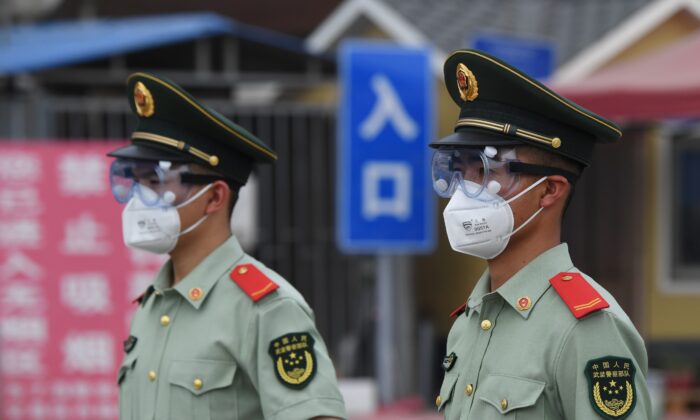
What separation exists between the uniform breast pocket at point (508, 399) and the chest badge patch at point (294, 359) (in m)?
0.58

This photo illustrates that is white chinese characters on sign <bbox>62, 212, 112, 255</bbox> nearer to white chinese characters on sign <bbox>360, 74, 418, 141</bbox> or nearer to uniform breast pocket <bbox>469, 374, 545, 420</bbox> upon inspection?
white chinese characters on sign <bbox>360, 74, 418, 141</bbox>

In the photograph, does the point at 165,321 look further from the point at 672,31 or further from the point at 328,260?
the point at 672,31

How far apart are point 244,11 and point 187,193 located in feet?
52.8

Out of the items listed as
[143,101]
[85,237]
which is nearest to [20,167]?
[85,237]

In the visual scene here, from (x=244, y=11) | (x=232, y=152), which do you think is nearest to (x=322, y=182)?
(x=232, y=152)

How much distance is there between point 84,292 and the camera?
7.38m

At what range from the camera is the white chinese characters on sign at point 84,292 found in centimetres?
737

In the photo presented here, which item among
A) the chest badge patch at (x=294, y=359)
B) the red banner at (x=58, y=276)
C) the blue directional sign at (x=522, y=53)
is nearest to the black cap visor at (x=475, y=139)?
the chest badge patch at (x=294, y=359)

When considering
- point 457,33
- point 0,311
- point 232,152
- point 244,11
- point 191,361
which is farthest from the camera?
point 244,11

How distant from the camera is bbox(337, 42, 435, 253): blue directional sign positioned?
7.69m

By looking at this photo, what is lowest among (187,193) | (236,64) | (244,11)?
(187,193)

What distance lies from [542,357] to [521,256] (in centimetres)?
30

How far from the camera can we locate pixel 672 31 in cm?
970

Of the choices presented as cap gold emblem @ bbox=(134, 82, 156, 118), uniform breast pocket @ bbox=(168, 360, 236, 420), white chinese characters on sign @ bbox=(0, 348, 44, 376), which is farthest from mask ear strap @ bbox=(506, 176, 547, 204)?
white chinese characters on sign @ bbox=(0, 348, 44, 376)
